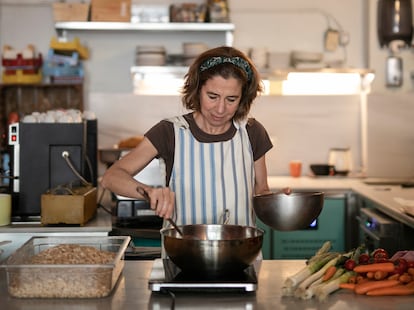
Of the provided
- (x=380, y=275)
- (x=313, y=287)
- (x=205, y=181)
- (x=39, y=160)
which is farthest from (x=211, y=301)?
(x=39, y=160)

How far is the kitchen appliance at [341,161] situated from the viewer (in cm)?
570

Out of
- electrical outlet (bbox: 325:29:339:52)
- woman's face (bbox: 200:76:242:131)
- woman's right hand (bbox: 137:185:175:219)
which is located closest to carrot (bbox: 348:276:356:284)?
woman's right hand (bbox: 137:185:175:219)

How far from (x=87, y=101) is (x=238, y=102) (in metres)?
3.40

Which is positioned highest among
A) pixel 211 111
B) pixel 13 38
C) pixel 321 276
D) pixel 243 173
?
pixel 13 38

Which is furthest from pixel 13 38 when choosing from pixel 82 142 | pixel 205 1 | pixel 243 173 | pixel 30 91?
pixel 243 173

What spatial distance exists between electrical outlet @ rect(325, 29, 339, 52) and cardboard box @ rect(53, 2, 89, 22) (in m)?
2.03

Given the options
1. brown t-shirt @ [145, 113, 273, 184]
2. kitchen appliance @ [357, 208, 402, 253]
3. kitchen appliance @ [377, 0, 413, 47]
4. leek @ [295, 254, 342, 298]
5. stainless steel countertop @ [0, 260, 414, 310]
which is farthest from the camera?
kitchen appliance @ [377, 0, 413, 47]

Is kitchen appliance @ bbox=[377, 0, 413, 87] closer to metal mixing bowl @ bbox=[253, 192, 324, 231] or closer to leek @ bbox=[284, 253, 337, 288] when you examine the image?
metal mixing bowl @ bbox=[253, 192, 324, 231]

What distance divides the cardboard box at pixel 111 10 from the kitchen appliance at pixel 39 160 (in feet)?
6.58

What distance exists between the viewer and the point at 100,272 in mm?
2014

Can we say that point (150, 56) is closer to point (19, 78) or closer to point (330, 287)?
point (19, 78)

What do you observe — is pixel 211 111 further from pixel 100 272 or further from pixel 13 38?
pixel 13 38

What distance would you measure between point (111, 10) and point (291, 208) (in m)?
3.63

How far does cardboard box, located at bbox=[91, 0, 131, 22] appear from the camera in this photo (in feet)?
18.2
